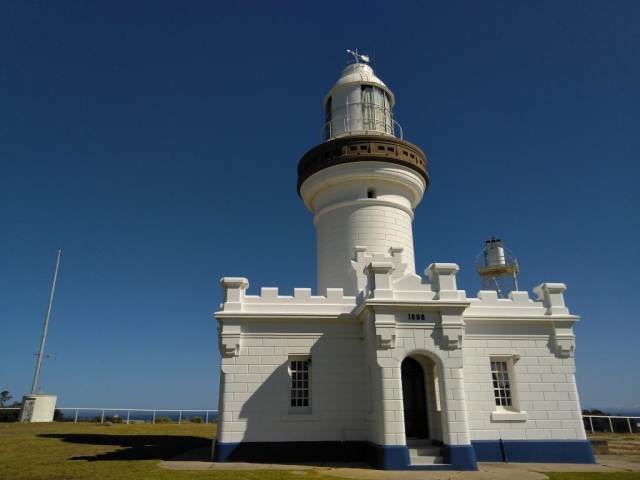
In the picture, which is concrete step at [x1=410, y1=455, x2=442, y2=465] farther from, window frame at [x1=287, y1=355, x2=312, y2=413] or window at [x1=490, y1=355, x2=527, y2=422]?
window frame at [x1=287, y1=355, x2=312, y2=413]

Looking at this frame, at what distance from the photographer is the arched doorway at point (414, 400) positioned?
13.8 m

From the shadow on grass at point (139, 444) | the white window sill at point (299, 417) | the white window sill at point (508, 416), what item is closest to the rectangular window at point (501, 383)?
the white window sill at point (508, 416)

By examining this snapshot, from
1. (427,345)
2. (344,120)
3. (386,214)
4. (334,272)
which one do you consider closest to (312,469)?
(427,345)

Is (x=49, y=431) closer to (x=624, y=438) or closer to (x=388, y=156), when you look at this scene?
(x=388, y=156)

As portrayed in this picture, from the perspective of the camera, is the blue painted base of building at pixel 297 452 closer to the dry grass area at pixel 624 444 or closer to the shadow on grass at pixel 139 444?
the shadow on grass at pixel 139 444

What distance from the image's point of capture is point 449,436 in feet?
38.3

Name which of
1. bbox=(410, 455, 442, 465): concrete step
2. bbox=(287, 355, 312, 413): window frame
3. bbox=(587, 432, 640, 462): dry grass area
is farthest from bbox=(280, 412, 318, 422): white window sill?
bbox=(587, 432, 640, 462): dry grass area

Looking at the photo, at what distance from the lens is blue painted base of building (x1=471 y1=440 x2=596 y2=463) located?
12875 mm

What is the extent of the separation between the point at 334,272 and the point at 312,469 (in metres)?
7.52

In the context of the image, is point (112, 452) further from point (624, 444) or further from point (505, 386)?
point (624, 444)

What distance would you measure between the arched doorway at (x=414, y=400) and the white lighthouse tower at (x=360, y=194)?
142 inches

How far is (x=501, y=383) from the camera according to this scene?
13906mm

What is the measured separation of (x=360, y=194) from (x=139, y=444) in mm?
12910

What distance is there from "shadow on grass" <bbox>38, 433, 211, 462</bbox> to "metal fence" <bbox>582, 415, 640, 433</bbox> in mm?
17781
